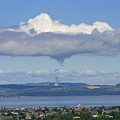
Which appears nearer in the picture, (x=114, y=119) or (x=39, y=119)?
(x=114, y=119)

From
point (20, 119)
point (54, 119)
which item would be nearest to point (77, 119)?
point (54, 119)

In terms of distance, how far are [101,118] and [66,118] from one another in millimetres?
6207

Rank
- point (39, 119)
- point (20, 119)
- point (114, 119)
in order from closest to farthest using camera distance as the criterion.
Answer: point (114, 119)
point (39, 119)
point (20, 119)

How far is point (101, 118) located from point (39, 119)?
28.3 ft

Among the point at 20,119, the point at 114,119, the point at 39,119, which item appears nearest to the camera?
the point at 114,119

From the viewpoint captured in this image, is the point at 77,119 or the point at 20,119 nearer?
the point at 77,119

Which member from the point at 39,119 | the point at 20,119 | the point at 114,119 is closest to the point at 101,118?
the point at 114,119

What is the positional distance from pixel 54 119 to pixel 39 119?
2297 mm

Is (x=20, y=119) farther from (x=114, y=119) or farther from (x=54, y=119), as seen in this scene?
(x=114, y=119)

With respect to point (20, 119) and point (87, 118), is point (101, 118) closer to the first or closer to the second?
point (87, 118)

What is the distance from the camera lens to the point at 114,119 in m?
67.4

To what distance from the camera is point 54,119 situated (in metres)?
71.5

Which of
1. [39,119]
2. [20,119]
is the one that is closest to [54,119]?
[39,119]

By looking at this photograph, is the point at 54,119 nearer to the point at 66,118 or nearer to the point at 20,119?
the point at 66,118
